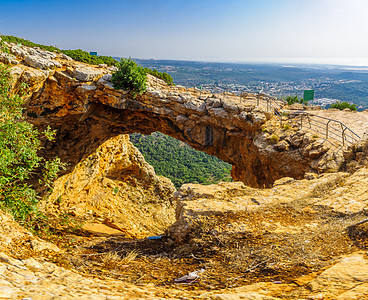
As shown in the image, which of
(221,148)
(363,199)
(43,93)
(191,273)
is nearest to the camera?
(191,273)

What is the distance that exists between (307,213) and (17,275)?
8.47m

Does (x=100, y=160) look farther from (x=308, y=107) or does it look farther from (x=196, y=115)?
(x=308, y=107)

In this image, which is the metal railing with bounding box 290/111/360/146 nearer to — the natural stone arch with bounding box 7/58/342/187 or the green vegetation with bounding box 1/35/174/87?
the natural stone arch with bounding box 7/58/342/187

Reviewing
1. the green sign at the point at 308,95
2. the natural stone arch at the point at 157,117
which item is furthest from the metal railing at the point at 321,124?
the green sign at the point at 308,95

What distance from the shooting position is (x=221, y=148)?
2502 cm

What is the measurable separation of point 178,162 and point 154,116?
48.9m

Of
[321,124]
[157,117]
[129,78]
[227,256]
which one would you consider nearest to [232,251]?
[227,256]

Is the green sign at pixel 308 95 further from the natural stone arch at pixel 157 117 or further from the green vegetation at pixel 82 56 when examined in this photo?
the green vegetation at pixel 82 56

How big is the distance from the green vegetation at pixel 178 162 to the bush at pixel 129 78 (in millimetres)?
40540

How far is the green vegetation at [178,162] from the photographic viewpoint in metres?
66.5

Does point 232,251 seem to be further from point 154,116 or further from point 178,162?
point 178,162

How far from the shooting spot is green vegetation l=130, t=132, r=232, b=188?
6654 cm

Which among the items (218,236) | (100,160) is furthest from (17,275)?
(100,160)

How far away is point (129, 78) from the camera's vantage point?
22.7 metres
